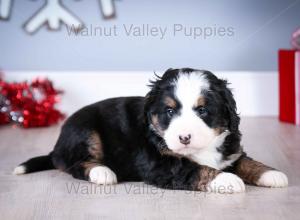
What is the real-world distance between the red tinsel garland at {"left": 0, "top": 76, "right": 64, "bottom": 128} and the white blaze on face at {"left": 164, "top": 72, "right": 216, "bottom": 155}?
7.12ft

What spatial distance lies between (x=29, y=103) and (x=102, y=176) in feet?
6.51

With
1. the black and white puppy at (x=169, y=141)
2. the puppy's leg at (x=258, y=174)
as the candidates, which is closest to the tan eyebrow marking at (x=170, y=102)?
the black and white puppy at (x=169, y=141)

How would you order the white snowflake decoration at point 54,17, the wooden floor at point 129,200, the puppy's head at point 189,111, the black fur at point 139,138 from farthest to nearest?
the white snowflake decoration at point 54,17 → the black fur at point 139,138 → the puppy's head at point 189,111 → the wooden floor at point 129,200

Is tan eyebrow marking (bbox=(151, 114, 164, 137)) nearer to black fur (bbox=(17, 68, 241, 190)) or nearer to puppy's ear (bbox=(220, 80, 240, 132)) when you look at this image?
black fur (bbox=(17, 68, 241, 190))

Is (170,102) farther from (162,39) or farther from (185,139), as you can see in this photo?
(162,39)

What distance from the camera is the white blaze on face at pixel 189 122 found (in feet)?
9.20

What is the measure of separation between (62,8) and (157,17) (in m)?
0.75

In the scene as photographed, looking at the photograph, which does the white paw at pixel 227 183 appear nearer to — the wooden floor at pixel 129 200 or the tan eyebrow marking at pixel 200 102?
the wooden floor at pixel 129 200

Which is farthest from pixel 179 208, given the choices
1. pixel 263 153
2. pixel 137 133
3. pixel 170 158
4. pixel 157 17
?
pixel 157 17

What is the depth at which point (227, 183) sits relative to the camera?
2.88 metres

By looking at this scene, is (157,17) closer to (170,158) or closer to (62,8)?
(62,8)

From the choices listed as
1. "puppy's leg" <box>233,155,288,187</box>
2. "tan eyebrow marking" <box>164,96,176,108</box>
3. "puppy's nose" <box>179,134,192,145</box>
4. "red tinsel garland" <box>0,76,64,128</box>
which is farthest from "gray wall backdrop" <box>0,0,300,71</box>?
"puppy's nose" <box>179,134,192,145</box>

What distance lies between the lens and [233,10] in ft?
16.3

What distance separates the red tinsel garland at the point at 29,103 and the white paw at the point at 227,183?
2272mm
